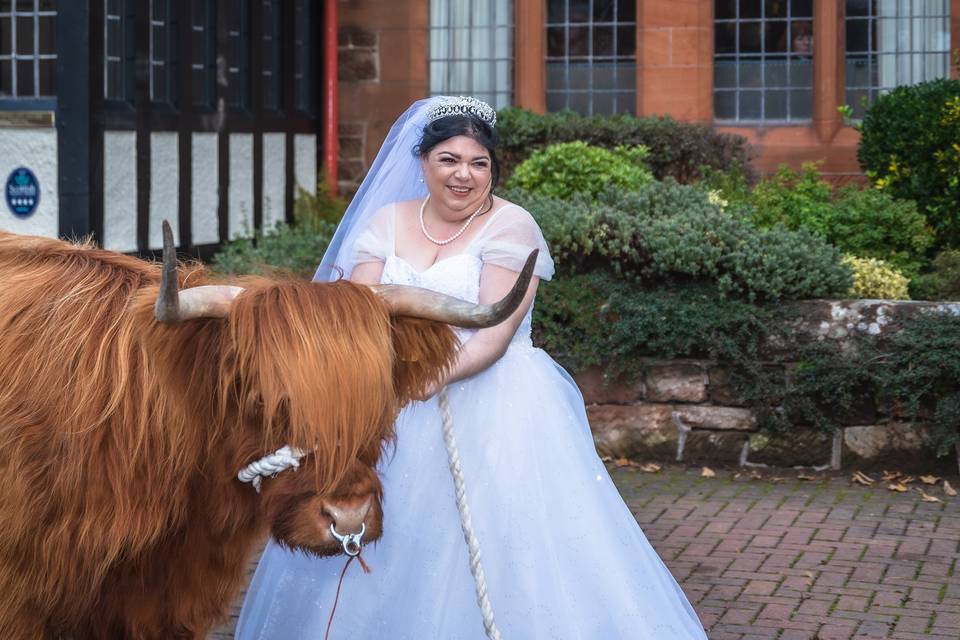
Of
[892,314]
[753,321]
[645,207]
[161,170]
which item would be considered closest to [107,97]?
[161,170]

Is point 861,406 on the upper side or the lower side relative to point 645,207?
lower

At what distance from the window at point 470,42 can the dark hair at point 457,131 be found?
8690 mm

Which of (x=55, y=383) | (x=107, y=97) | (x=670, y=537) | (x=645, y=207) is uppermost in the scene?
(x=107, y=97)

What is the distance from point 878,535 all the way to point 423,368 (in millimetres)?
4055

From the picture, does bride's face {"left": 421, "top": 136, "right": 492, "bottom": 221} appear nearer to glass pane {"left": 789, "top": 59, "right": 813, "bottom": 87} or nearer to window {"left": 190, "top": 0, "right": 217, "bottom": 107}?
window {"left": 190, "top": 0, "right": 217, "bottom": 107}

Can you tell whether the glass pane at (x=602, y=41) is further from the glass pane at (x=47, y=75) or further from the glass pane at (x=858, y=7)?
the glass pane at (x=47, y=75)

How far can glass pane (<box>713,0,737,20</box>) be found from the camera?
13.2m

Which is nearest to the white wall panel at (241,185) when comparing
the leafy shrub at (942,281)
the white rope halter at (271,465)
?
the leafy shrub at (942,281)

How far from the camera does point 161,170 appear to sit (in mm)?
10461

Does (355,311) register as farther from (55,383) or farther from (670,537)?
(670,537)

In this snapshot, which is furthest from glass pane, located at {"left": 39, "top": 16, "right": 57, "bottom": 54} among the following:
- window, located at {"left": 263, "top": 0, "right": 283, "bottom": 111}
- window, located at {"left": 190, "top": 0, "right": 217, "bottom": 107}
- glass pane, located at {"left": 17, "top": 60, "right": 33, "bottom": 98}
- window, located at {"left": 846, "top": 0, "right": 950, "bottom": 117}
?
window, located at {"left": 846, "top": 0, "right": 950, "bottom": 117}

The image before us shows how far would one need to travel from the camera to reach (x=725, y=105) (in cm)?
1318

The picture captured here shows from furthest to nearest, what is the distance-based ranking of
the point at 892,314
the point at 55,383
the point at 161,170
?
1. the point at 161,170
2. the point at 892,314
3. the point at 55,383

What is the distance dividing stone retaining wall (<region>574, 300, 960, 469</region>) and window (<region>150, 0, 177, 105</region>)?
425 centimetres
